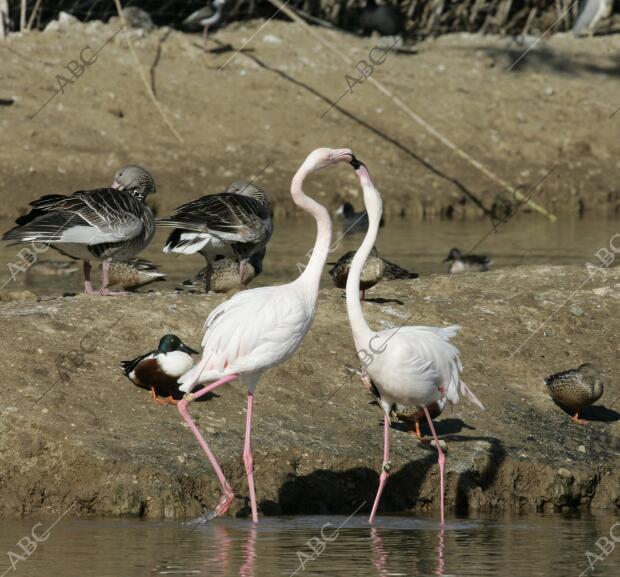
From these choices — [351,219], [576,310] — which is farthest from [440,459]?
[351,219]

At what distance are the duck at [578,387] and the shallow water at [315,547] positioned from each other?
4.61 ft

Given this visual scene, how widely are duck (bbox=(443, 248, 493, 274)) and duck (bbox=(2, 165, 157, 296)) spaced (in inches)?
181

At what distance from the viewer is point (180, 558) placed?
26.1 feet

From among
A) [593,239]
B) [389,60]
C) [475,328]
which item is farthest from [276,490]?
[389,60]

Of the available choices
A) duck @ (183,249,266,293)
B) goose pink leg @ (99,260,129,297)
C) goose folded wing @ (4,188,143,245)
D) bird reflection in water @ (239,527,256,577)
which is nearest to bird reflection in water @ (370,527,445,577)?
bird reflection in water @ (239,527,256,577)

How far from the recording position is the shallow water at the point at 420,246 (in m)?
16.2

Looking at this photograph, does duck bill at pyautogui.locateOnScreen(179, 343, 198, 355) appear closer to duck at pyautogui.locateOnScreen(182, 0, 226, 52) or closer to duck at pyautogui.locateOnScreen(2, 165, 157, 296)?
duck at pyautogui.locateOnScreen(2, 165, 157, 296)

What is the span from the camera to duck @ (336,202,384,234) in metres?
18.8

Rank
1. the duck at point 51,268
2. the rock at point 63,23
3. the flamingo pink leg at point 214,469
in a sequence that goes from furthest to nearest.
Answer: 1. the rock at point 63,23
2. the duck at point 51,268
3. the flamingo pink leg at point 214,469

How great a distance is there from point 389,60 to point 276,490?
17117 millimetres

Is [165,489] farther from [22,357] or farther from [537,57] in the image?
[537,57]

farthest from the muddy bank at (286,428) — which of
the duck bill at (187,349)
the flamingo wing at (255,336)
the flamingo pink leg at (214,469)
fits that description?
the flamingo wing at (255,336)

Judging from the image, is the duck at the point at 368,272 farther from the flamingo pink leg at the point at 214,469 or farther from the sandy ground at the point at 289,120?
the sandy ground at the point at 289,120

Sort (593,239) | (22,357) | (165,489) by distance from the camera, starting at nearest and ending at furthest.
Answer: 1. (165,489)
2. (22,357)
3. (593,239)
